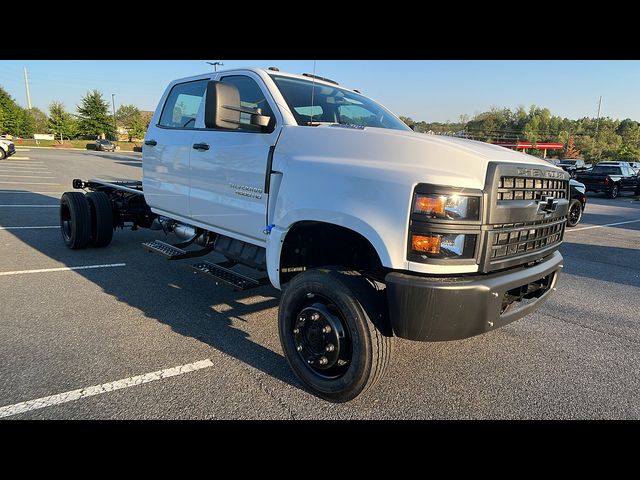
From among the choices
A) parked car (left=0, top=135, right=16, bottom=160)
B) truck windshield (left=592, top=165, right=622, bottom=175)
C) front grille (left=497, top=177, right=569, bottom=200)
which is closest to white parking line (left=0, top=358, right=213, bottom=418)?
front grille (left=497, top=177, right=569, bottom=200)

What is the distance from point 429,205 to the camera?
7.25 ft

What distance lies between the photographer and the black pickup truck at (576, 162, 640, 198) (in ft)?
71.5

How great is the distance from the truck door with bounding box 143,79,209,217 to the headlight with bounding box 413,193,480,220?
8.94 ft

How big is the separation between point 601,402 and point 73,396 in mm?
3471

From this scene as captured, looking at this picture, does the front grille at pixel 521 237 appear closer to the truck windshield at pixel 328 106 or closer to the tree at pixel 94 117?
the truck windshield at pixel 328 106

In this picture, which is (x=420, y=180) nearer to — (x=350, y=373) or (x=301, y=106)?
(x=350, y=373)

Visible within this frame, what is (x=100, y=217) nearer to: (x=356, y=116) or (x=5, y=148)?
(x=356, y=116)

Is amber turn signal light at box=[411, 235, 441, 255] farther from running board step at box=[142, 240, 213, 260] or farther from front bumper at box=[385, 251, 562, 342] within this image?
running board step at box=[142, 240, 213, 260]

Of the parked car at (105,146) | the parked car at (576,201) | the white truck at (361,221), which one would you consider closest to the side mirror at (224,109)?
the white truck at (361,221)

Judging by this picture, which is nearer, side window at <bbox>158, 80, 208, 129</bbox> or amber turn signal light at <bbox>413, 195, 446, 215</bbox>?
amber turn signal light at <bbox>413, 195, 446, 215</bbox>

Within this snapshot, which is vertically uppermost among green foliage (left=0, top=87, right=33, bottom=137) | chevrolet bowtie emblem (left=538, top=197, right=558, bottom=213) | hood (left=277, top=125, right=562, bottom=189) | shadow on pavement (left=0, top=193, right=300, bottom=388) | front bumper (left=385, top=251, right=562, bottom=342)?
green foliage (left=0, top=87, right=33, bottom=137)
